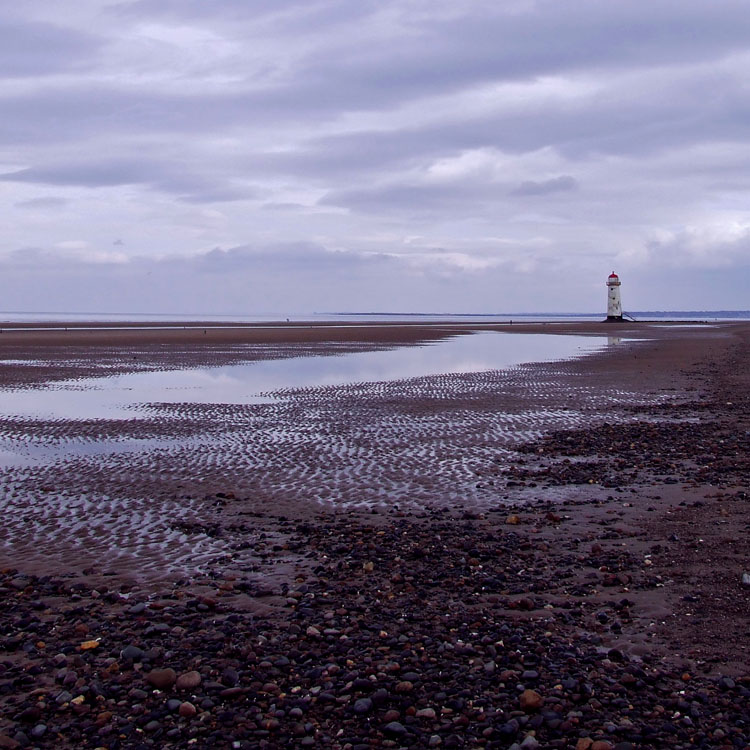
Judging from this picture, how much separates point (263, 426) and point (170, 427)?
8.00 feet

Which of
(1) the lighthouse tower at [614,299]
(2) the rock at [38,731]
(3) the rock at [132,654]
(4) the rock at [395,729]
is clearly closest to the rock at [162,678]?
(3) the rock at [132,654]

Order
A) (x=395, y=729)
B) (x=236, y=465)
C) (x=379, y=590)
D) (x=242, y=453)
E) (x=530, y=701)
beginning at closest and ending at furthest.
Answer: (x=395, y=729) → (x=530, y=701) → (x=379, y=590) → (x=236, y=465) → (x=242, y=453)

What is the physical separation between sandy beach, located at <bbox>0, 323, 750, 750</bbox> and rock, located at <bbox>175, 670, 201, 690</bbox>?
0.10 feet

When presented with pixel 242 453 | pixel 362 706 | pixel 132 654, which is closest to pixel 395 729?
pixel 362 706

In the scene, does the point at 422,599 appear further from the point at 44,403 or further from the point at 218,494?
the point at 44,403

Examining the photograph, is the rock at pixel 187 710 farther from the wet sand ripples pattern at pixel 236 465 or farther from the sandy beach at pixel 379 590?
the wet sand ripples pattern at pixel 236 465

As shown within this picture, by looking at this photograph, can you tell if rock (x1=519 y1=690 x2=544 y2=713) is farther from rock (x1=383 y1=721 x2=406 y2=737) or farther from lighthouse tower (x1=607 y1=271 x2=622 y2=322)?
lighthouse tower (x1=607 y1=271 x2=622 y2=322)

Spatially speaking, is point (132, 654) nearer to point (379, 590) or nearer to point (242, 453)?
point (379, 590)

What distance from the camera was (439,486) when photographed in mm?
13625

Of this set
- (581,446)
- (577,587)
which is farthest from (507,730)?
(581,446)

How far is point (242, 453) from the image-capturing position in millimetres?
16797

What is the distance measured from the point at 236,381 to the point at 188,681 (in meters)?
27.2

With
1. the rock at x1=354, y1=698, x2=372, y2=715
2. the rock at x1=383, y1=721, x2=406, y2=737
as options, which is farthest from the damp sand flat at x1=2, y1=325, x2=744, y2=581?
the rock at x1=383, y1=721, x2=406, y2=737

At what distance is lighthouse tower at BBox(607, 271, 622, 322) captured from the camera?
11512cm
